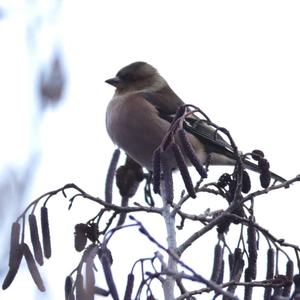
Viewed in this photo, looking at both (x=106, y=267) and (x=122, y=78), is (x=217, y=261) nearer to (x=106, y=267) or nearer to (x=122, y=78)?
(x=106, y=267)

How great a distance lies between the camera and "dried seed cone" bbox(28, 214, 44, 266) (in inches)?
92.0

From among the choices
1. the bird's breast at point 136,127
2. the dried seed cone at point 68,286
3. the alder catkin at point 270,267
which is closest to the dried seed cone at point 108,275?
the dried seed cone at point 68,286

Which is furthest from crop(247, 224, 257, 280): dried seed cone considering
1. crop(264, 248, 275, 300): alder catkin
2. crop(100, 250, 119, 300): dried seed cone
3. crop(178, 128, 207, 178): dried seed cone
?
crop(100, 250, 119, 300): dried seed cone

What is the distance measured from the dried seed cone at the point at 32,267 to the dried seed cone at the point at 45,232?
0.17 feet

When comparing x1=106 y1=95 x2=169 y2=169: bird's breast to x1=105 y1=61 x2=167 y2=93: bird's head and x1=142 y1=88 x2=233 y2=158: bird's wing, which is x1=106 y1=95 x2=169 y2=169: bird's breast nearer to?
x1=142 y1=88 x2=233 y2=158: bird's wing

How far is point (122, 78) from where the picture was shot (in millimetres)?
5246

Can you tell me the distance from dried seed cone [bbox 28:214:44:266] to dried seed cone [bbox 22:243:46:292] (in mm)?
21

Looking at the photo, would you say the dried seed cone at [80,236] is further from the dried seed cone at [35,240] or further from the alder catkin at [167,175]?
the alder catkin at [167,175]

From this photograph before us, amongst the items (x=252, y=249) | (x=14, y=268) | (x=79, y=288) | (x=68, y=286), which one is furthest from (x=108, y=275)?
(x=252, y=249)

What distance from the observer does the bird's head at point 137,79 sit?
520cm

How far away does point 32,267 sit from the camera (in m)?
2.33

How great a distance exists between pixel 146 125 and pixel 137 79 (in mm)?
753

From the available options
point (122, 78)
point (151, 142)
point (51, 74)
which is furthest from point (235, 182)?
point (122, 78)

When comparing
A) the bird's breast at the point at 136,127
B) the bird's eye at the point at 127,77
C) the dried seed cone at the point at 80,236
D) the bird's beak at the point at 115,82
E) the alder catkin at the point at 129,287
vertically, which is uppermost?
the bird's eye at the point at 127,77
